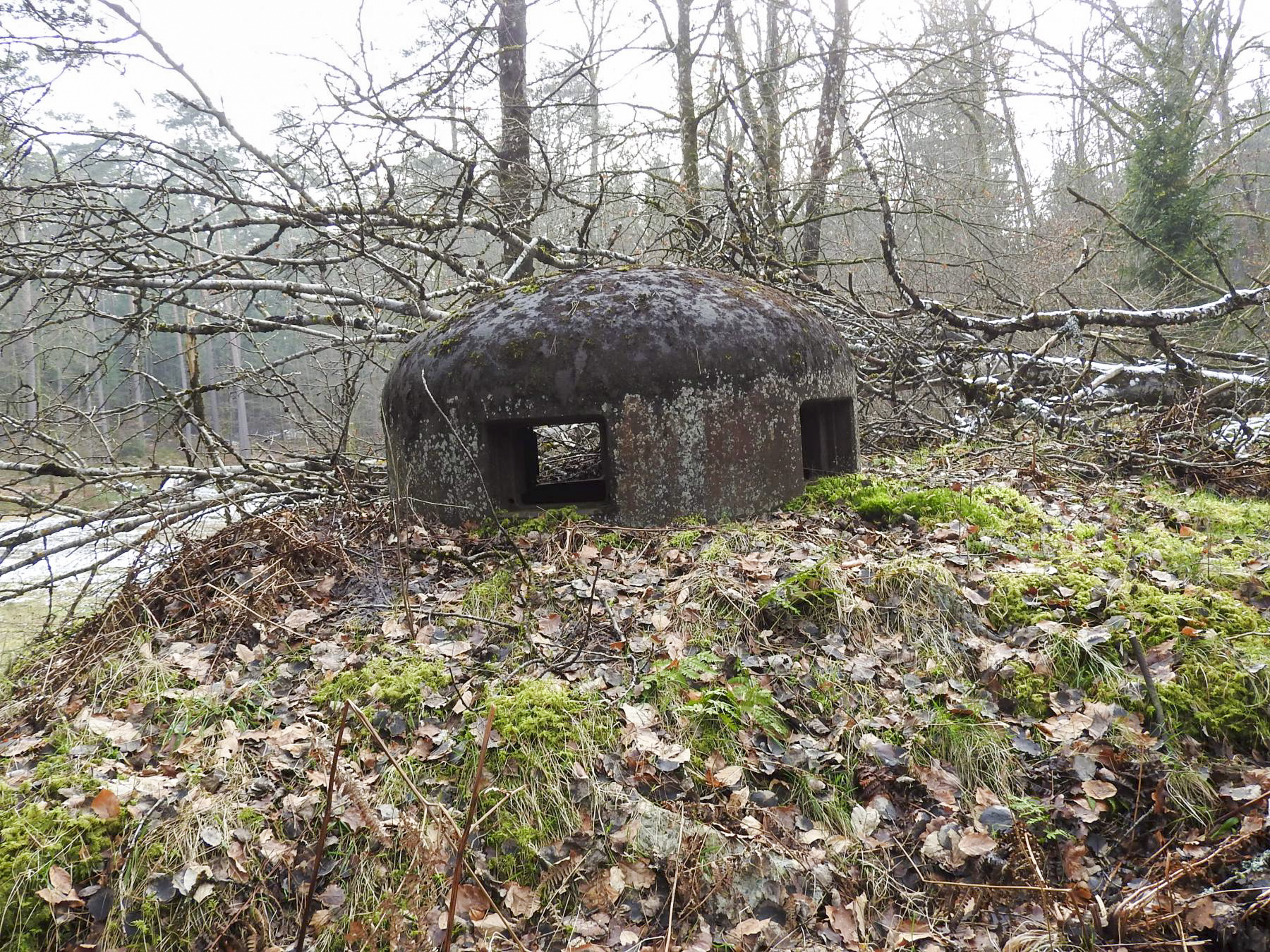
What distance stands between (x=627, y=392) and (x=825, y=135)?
7447 mm

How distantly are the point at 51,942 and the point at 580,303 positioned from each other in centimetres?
348

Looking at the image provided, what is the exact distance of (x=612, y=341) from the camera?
4297mm

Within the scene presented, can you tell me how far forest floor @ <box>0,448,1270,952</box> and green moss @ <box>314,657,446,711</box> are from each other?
16mm

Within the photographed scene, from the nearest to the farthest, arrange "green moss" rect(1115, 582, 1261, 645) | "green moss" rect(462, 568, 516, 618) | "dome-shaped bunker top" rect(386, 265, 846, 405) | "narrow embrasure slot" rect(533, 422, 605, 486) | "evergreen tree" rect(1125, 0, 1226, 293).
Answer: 1. "green moss" rect(1115, 582, 1261, 645)
2. "green moss" rect(462, 568, 516, 618)
3. "dome-shaped bunker top" rect(386, 265, 846, 405)
4. "narrow embrasure slot" rect(533, 422, 605, 486)
5. "evergreen tree" rect(1125, 0, 1226, 293)

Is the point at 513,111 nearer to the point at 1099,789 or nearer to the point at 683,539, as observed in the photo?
the point at 683,539

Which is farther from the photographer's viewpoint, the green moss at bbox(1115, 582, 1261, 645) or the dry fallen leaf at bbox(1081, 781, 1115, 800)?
the green moss at bbox(1115, 582, 1261, 645)

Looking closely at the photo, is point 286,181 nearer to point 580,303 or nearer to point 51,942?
point 580,303

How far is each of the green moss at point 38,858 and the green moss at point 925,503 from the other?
3.58 meters

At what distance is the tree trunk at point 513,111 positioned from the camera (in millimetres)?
8734

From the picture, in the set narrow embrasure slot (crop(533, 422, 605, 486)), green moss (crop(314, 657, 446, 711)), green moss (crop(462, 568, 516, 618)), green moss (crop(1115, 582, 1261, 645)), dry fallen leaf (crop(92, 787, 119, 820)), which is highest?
narrow embrasure slot (crop(533, 422, 605, 486))

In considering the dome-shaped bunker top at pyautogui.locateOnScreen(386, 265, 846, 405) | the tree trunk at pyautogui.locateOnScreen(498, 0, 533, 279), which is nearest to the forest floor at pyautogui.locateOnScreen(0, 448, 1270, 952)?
the dome-shaped bunker top at pyautogui.locateOnScreen(386, 265, 846, 405)

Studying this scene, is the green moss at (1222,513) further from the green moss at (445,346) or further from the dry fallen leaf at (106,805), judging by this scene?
the dry fallen leaf at (106,805)

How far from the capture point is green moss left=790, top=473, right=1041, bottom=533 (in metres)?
4.41

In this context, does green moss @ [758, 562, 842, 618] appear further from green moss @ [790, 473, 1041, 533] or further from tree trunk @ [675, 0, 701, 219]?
tree trunk @ [675, 0, 701, 219]
